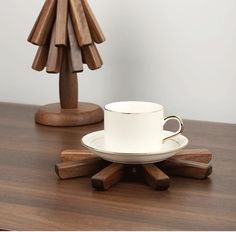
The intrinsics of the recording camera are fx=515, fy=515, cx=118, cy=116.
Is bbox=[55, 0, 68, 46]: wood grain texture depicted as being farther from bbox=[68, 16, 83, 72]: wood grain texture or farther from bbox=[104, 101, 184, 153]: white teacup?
bbox=[104, 101, 184, 153]: white teacup

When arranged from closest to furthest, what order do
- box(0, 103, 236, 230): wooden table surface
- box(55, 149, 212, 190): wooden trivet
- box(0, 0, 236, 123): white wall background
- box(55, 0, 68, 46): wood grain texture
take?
box(0, 103, 236, 230): wooden table surface → box(55, 149, 212, 190): wooden trivet → box(55, 0, 68, 46): wood grain texture → box(0, 0, 236, 123): white wall background

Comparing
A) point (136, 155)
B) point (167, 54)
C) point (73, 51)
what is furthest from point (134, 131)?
point (167, 54)

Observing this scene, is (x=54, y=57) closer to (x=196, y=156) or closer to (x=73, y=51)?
(x=73, y=51)

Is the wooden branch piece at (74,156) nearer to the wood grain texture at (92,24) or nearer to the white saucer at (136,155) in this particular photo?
the white saucer at (136,155)

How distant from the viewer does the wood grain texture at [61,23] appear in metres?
1.01

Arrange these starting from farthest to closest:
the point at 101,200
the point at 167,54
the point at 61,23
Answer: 1. the point at 167,54
2. the point at 61,23
3. the point at 101,200

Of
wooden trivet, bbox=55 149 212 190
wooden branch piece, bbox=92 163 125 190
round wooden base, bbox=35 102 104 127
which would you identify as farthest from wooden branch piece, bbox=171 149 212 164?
round wooden base, bbox=35 102 104 127

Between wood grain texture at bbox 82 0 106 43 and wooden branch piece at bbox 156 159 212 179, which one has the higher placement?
wood grain texture at bbox 82 0 106 43

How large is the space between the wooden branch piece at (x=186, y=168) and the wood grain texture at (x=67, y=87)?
0.38 m

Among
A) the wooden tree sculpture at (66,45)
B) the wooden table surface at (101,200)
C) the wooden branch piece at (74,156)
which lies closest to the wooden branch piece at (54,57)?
the wooden tree sculpture at (66,45)

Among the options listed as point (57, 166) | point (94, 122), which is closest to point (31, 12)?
point (94, 122)

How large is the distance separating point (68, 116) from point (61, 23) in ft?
0.62

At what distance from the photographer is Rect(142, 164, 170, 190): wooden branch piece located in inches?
27.0

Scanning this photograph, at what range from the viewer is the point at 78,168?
745mm
